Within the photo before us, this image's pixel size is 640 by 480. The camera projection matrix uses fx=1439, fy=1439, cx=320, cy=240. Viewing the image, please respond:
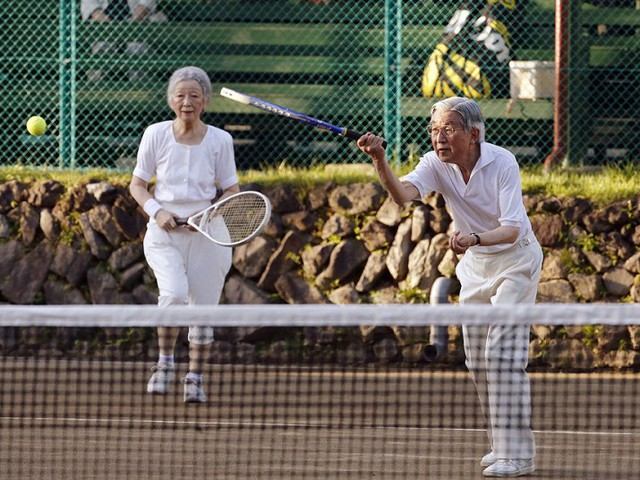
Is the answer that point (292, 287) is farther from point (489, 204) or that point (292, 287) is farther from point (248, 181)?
point (489, 204)

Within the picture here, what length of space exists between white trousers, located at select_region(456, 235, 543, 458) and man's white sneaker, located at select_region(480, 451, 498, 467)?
0.04m

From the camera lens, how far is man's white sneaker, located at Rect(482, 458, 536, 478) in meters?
5.68

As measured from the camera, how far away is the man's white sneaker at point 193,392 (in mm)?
7633

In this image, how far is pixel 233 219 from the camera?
7984 millimetres

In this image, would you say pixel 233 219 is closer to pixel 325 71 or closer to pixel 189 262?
pixel 189 262

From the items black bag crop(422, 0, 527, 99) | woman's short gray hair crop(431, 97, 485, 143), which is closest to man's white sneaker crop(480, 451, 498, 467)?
woman's short gray hair crop(431, 97, 485, 143)

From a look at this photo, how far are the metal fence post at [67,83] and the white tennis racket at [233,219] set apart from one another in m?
3.80

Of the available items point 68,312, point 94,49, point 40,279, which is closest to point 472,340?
point 68,312

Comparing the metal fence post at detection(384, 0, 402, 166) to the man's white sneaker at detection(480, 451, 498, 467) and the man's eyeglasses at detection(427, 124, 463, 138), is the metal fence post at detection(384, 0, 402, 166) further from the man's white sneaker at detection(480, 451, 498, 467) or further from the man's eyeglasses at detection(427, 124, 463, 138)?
the man's white sneaker at detection(480, 451, 498, 467)

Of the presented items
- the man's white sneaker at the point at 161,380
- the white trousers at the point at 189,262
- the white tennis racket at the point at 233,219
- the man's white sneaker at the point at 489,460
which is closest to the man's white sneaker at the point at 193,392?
the man's white sneaker at the point at 161,380

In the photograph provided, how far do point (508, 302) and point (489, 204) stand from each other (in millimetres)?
421

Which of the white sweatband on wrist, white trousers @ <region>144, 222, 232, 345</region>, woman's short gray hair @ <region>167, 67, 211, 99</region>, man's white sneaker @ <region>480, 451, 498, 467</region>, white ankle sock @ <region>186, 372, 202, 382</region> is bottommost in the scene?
white ankle sock @ <region>186, 372, 202, 382</region>

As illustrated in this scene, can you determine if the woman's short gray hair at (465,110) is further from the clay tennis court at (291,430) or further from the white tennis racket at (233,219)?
the white tennis racket at (233,219)

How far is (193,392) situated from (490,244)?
247 centimetres
